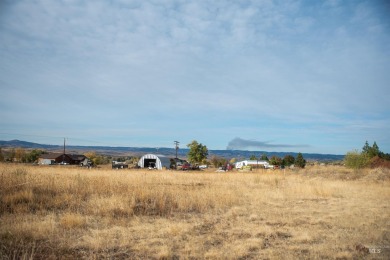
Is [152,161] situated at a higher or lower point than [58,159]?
Answer: higher

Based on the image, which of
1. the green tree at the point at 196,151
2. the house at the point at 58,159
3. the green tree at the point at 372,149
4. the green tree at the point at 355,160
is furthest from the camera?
the house at the point at 58,159

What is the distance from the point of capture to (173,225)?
912 cm

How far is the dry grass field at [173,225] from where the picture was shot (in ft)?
22.2

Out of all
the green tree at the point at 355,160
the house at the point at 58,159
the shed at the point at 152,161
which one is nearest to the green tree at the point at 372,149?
the green tree at the point at 355,160

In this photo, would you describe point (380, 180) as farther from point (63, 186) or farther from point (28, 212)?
point (28, 212)

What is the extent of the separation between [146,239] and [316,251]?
13.7 feet

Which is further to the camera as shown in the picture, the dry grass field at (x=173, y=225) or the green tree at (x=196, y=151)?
the green tree at (x=196, y=151)

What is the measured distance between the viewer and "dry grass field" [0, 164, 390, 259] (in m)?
6.76

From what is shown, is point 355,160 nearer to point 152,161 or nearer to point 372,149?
point 372,149

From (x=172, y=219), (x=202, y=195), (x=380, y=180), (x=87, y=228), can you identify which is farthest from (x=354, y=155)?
(x=87, y=228)

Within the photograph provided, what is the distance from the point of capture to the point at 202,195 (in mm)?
14484

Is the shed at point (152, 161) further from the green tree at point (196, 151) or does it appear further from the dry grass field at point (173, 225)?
the dry grass field at point (173, 225)

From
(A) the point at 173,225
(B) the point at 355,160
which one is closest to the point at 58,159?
(B) the point at 355,160

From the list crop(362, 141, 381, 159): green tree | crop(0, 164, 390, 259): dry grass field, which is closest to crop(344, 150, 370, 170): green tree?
crop(362, 141, 381, 159): green tree
